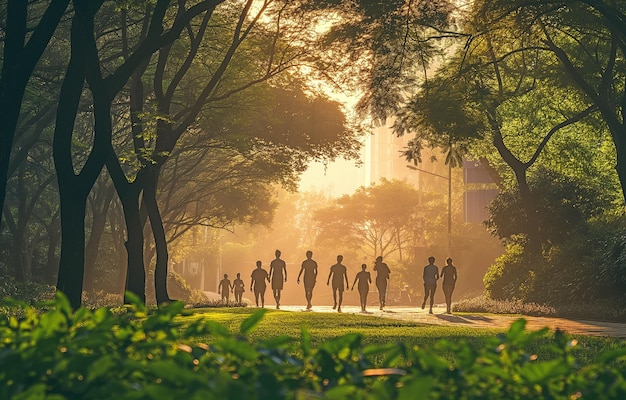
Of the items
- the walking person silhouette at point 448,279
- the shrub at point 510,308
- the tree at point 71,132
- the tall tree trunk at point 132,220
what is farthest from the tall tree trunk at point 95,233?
the tree at point 71,132

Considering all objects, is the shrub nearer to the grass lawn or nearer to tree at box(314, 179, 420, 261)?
Result: the grass lawn

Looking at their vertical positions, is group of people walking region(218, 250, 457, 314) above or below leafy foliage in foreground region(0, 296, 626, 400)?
above

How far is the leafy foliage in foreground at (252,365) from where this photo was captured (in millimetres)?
2883

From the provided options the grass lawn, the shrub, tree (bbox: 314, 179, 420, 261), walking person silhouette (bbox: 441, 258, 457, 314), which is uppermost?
tree (bbox: 314, 179, 420, 261)

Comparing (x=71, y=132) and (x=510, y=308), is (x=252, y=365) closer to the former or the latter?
(x=71, y=132)

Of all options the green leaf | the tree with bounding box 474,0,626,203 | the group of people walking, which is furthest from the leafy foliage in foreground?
the group of people walking

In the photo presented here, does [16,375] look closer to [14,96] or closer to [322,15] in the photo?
[14,96]

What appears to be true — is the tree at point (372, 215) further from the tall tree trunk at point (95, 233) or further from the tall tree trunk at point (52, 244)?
the tall tree trunk at point (95, 233)

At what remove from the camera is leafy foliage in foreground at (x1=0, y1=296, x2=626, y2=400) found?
2883 mm

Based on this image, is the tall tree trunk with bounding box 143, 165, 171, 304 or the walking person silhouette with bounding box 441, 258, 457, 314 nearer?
the tall tree trunk with bounding box 143, 165, 171, 304

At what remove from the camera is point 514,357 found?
320 centimetres

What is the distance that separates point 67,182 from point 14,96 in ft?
8.97

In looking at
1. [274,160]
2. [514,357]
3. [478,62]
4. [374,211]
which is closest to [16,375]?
[514,357]

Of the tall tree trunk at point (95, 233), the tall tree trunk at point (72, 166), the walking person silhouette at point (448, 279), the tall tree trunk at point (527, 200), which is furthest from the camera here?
the tall tree trunk at point (95, 233)
